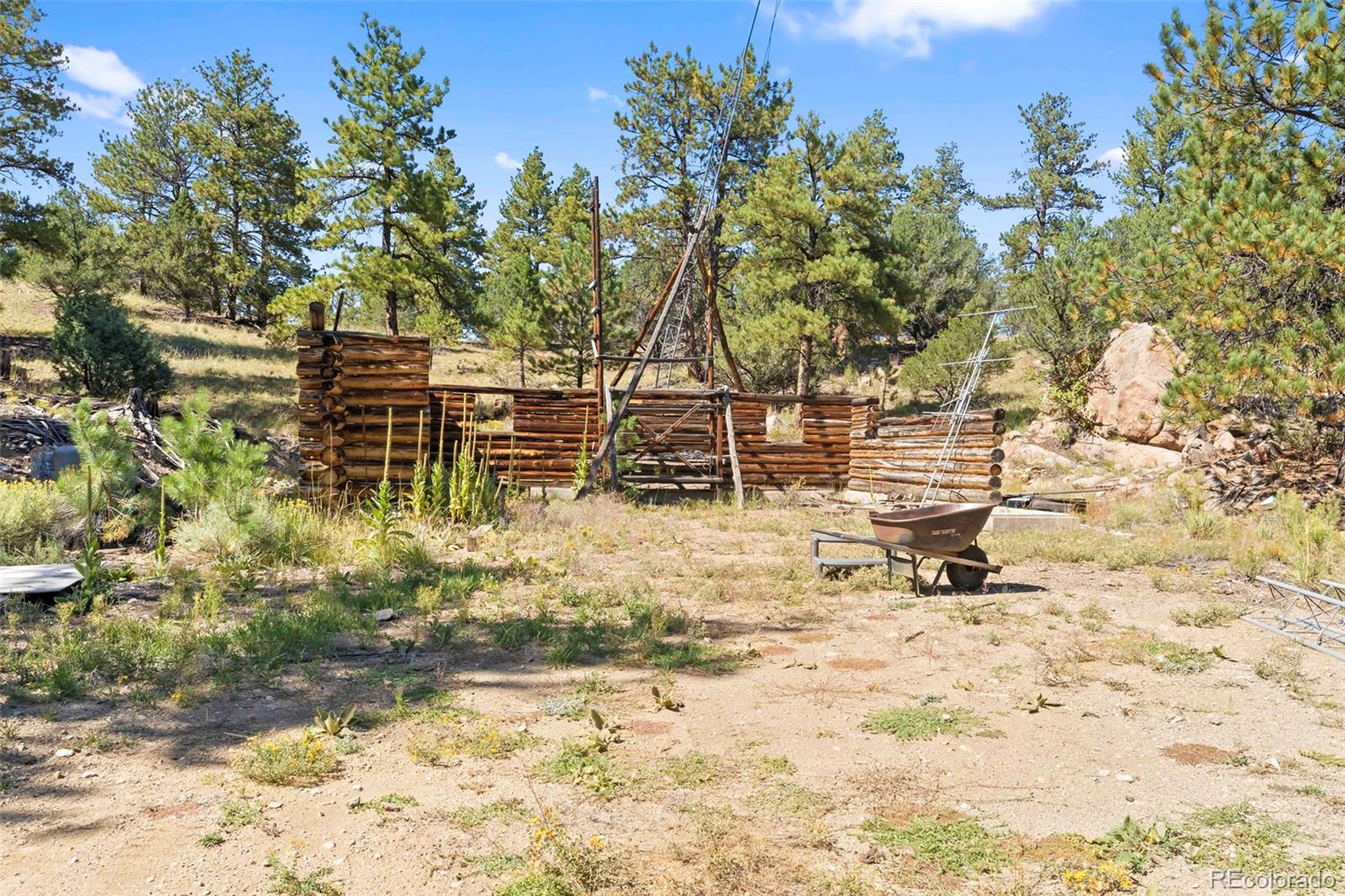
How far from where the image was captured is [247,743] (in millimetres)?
4355

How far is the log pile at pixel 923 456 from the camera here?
14359mm

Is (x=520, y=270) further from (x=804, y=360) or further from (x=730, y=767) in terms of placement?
(x=730, y=767)

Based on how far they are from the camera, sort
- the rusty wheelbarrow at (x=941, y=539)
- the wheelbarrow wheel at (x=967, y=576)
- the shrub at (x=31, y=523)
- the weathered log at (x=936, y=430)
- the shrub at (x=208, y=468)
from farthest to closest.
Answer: the weathered log at (x=936, y=430), the wheelbarrow wheel at (x=967, y=576), the shrub at (x=208, y=468), the rusty wheelbarrow at (x=941, y=539), the shrub at (x=31, y=523)

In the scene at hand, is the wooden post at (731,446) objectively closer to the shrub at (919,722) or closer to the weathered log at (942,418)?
the weathered log at (942,418)

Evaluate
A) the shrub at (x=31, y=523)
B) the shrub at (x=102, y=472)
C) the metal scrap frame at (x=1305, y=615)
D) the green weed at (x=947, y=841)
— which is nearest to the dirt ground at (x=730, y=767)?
the green weed at (x=947, y=841)

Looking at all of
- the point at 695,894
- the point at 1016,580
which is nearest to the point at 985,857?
the point at 695,894

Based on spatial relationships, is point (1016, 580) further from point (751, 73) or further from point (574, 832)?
point (751, 73)

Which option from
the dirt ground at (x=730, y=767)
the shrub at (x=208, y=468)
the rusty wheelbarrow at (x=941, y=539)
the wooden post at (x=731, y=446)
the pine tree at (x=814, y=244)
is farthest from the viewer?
the pine tree at (x=814, y=244)

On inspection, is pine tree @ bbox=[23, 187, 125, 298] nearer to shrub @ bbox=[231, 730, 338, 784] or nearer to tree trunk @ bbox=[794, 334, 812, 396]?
tree trunk @ bbox=[794, 334, 812, 396]

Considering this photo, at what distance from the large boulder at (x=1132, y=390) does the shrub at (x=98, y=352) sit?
867 inches

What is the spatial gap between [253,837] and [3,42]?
81.6 feet

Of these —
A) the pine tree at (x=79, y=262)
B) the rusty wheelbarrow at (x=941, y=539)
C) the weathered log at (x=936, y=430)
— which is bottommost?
the rusty wheelbarrow at (x=941, y=539)

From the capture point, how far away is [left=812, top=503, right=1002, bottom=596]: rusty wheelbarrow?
8.00 meters

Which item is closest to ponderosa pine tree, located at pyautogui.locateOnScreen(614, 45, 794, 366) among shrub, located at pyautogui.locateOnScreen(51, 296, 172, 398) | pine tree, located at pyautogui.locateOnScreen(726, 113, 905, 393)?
pine tree, located at pyautogui.locateOnScreen(726, 113, 905, 393)
